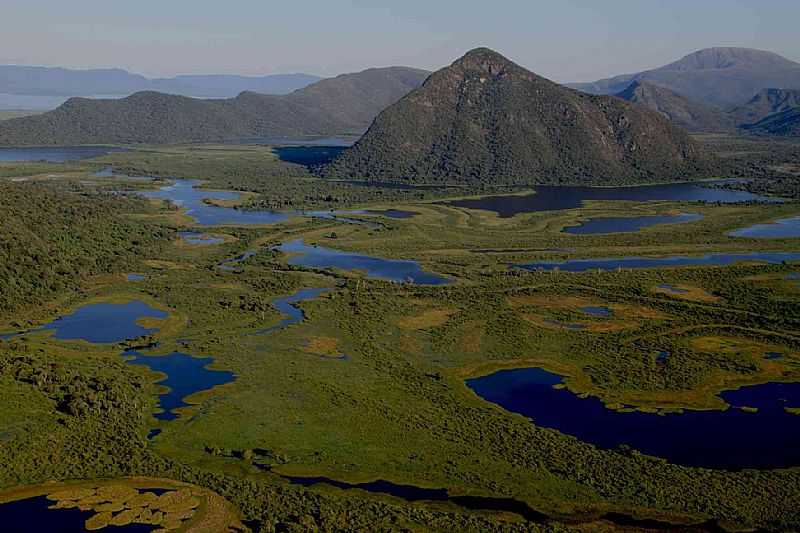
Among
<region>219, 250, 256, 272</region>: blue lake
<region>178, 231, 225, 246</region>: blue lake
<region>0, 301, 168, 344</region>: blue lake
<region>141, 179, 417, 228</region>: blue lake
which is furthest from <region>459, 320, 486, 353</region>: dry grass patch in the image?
<region>141, 179, 417, 228</region>: blue lake

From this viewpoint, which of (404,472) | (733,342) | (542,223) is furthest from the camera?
(542,223)

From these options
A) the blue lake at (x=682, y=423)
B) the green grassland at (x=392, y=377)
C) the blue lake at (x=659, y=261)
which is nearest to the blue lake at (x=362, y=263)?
the green grassland at (x=392, y=377)

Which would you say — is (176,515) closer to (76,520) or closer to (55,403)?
(76,520)

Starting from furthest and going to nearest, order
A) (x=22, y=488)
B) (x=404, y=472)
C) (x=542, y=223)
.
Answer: (x=542, y=223)
(x=404, y=472)
(x=22, y=488)

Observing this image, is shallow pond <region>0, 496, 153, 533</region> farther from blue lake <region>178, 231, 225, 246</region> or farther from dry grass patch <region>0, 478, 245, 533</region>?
blue lake <region>178, 231, 225, 246</region>

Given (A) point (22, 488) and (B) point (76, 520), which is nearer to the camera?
(B) point (76, 520)

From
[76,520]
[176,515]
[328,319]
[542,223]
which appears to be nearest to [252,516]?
[176,515]

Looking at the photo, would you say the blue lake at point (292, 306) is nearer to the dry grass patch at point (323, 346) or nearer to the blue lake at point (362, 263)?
the dry grass patch at point (323, 346)
